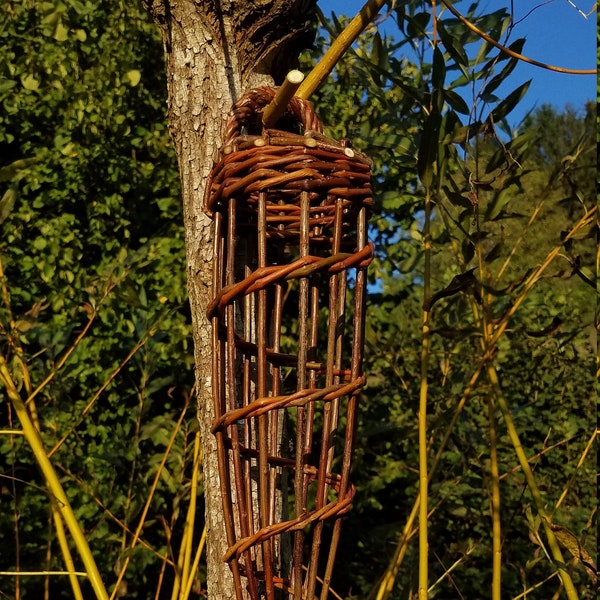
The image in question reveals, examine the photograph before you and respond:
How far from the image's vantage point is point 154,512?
7.04 feet

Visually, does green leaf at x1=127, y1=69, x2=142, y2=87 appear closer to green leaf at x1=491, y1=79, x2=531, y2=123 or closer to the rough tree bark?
the rough tree bark

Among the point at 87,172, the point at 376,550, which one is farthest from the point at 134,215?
the point at 376,550

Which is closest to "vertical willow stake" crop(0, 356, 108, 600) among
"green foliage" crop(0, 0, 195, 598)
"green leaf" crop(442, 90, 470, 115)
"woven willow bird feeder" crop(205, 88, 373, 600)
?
"woven willow bird feeder" crop(205, 88, 373, 600)

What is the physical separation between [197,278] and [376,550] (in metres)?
1.77

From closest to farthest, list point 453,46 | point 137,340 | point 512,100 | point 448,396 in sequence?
1. point 453,46
2. point 512,100
3. point 448,396
4. point 137,340

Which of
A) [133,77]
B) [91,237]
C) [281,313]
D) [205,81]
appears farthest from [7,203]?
[133,77]

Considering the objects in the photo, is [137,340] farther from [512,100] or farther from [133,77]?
[512,100]

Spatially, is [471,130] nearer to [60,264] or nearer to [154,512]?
[154,512]

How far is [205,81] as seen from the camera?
920 mm

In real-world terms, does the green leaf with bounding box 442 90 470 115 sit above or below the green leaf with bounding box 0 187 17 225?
above

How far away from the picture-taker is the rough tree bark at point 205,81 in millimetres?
917

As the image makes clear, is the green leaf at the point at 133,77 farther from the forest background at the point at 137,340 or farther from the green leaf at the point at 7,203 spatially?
the green leaf at the point at 7,203

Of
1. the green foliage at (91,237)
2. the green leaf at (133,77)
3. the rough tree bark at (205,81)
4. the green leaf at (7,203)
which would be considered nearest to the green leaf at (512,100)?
the rough tree bark at (205,81)

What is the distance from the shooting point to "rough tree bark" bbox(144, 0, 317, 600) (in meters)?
0.92
